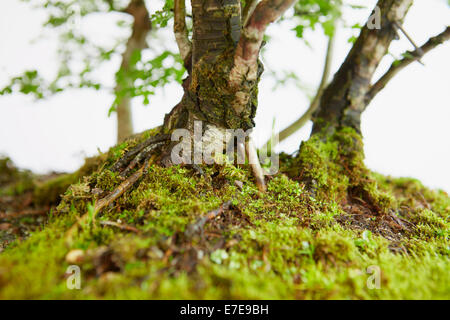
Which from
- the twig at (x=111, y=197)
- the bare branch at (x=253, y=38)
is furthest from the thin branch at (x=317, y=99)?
the twig at (x=111, y=197)

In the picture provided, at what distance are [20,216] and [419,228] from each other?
5.04 meters

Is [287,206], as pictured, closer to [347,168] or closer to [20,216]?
[347,168]

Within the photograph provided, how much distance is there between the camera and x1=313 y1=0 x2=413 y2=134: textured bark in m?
2.75

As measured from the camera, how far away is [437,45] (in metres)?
2.65

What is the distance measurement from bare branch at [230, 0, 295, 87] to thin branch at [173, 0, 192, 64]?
0.72 meters

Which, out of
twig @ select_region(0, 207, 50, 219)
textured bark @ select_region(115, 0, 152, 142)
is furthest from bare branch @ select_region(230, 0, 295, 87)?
Answer: twig @ select_region(0, 207, 50, 219)

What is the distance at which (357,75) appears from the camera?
3031 mm

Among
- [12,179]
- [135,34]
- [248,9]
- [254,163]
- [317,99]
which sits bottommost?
[254,163]

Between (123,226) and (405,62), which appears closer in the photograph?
(123,226)

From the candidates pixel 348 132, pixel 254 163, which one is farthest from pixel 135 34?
pixel 348 132

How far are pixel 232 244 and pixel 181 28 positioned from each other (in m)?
2.00

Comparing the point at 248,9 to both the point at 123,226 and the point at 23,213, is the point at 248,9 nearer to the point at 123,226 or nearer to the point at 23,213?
the point at 123,226

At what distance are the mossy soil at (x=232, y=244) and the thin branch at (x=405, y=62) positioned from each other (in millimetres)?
1272

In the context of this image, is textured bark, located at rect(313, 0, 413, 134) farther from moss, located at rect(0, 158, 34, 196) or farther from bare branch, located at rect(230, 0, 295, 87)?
moss, located at rect(0, 158, 34, 196)
